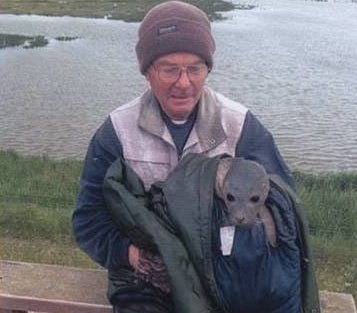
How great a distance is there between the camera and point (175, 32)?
211 cm

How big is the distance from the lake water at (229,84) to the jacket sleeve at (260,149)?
37.1 ft

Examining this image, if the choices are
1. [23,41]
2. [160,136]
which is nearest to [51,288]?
[160,136]

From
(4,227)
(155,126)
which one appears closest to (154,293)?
(155,126)

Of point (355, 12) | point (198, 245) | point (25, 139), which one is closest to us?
point (198, 245)

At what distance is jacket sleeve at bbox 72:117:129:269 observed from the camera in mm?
2252

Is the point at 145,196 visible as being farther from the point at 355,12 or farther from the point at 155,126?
the point at 355,12

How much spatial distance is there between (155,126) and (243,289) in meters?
0.57

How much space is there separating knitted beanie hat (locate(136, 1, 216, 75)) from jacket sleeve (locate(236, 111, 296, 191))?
25 cm

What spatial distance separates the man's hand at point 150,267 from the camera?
2148 millimetres

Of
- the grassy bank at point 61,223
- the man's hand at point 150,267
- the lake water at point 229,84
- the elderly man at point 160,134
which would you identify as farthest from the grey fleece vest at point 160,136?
the lake water at point 229,84

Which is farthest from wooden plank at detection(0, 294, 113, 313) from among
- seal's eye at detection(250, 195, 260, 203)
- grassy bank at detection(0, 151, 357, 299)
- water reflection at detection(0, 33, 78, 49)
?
water reflection at detection(0, 33, 78, 49)

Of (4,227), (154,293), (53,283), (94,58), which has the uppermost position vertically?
(154,293)

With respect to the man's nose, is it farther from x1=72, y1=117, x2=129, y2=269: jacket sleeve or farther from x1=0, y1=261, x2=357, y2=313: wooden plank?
x1=0, y1=261, x2=357, y2=313: wooden plank

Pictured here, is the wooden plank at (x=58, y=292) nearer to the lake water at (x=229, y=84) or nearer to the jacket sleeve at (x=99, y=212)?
the jacket sleeve at (x=99, y=212)
